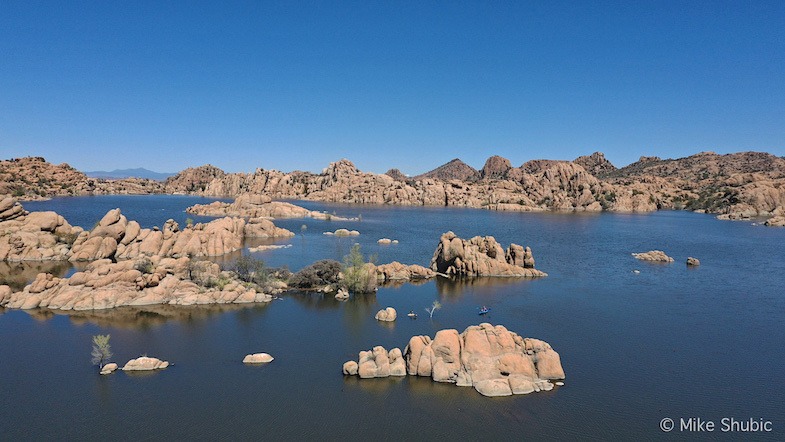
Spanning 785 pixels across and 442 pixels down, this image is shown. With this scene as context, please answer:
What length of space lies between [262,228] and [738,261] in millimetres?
88354

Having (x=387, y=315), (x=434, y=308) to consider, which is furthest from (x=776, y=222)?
(x=387, y=315)

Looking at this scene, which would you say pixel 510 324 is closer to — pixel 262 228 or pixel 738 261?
pixel 738 261

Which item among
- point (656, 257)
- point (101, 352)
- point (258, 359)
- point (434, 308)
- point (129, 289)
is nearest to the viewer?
point (101, 352)

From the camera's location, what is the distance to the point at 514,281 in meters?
60.6

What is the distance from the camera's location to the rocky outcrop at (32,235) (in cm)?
6525

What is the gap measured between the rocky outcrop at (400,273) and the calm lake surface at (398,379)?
2.36 m

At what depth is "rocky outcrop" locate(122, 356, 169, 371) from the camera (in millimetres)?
30125

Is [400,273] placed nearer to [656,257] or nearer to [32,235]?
[656,257]

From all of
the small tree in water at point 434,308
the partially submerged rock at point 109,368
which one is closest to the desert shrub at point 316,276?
the small tree in water at point 434,308

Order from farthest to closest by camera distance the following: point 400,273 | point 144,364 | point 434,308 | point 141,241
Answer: point 141,241 < point 400,273 < point 434,308 < point 144,364

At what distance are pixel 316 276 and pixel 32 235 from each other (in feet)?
154

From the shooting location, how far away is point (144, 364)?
30312 millimetres

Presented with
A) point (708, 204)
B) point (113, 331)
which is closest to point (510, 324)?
point (113, 331)

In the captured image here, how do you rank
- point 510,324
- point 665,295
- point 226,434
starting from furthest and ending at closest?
1. point 665,295
2. point 510,324
3. point 226,434
